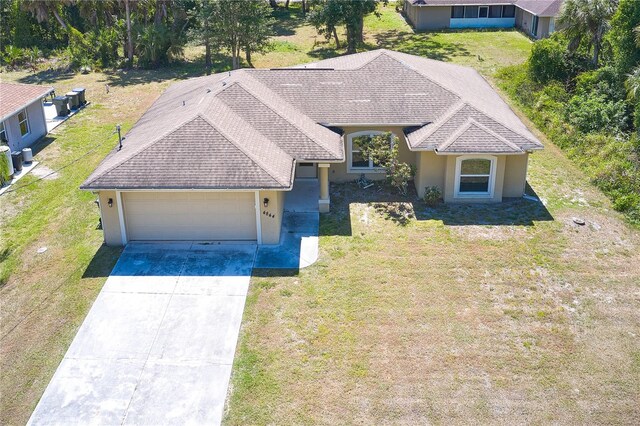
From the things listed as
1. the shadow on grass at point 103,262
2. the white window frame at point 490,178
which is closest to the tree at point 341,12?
the white window frame at point 490,178

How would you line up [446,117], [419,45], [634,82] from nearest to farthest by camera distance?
[446,117]
[634,82]
[419,45]

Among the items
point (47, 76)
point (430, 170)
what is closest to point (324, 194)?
point (430, 170)

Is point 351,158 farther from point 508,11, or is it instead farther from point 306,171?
point 508,11

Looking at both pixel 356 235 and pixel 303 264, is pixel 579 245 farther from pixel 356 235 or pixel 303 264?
pixel 303 264

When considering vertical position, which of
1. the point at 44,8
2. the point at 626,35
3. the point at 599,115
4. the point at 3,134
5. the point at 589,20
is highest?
the point at 44,8

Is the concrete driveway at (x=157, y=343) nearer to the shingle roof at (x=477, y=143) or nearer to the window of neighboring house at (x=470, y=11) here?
the shingle roof at (x=477, y=143)

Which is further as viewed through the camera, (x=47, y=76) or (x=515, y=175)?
(x=47, y=76)
